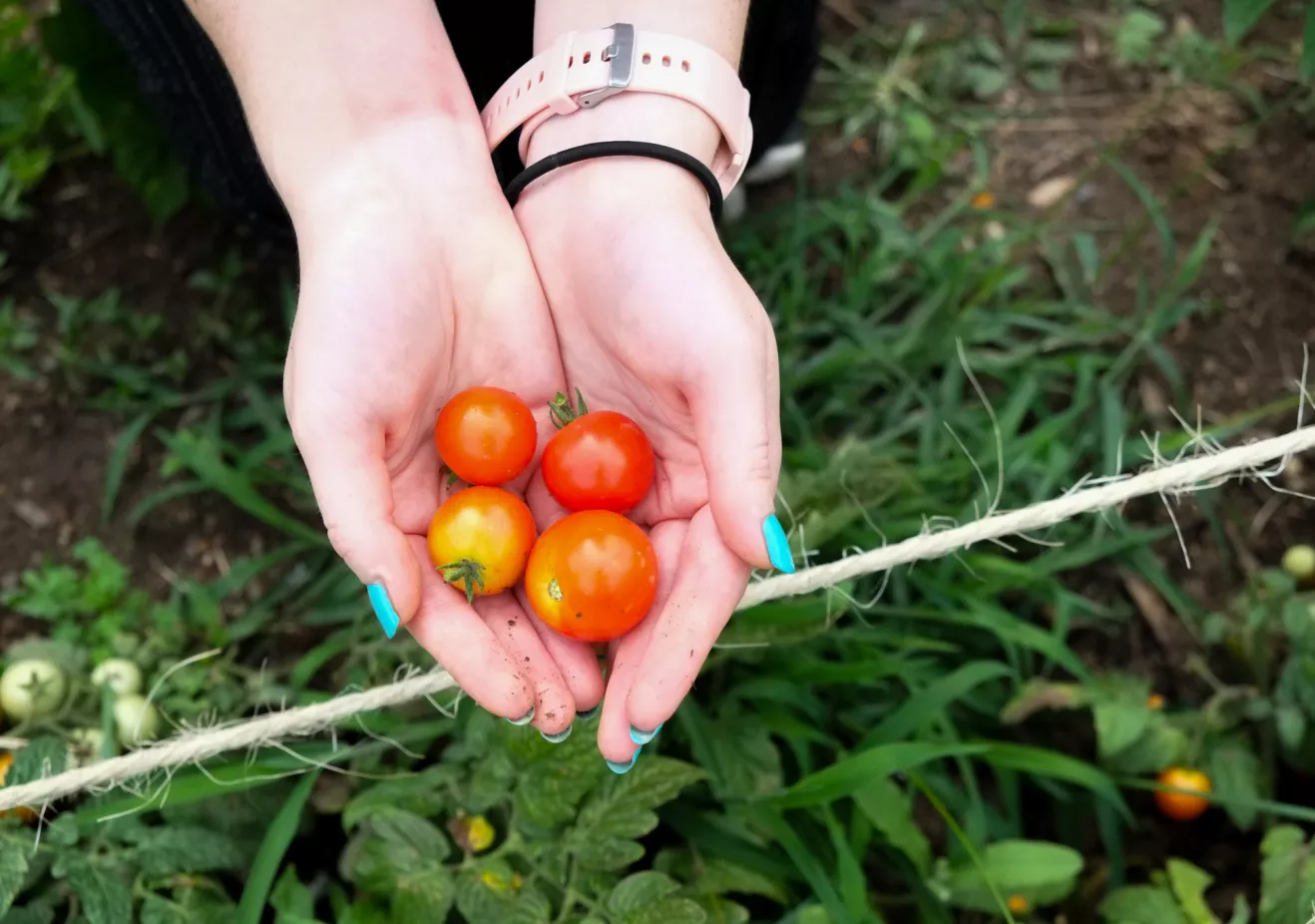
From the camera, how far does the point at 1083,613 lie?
2830 mm

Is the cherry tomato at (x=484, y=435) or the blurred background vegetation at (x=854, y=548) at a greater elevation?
the cherry tomato at (x=484, y=435)

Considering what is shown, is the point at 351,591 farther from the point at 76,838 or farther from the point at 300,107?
the point at 300,107

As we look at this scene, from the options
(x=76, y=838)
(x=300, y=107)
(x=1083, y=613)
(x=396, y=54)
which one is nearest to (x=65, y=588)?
(x=76, y=838)

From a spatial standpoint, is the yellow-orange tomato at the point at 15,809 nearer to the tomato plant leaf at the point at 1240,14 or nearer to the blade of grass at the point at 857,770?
the blade of grass at the point at 857,770

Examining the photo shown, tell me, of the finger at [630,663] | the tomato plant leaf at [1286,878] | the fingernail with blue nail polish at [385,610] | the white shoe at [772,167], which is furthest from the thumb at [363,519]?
the white shoe at [772,167]

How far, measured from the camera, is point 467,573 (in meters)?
1.82

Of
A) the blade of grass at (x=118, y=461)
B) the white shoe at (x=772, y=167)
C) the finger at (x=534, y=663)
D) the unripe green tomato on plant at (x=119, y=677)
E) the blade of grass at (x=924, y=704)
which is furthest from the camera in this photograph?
the white shoe at (x=772, y=167)

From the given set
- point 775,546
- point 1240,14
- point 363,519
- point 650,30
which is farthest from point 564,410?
point 1240,14

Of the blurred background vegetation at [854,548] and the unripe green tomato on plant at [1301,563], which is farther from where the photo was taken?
the unripe green tomato on plant at [1301,563]

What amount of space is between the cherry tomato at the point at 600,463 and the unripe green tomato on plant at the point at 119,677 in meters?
1.23

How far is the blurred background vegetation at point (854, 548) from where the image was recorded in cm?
206

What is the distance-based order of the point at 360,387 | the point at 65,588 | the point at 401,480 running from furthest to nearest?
1. the point at 65,588
2. the point at 401,480
3. the point at 360,387

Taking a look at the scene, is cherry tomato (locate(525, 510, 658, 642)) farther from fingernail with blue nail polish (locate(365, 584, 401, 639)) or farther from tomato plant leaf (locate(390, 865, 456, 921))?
tomato plant leaf (locate(390, 865, 456, 921))

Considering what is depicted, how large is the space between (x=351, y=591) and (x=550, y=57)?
1425 millimetres
